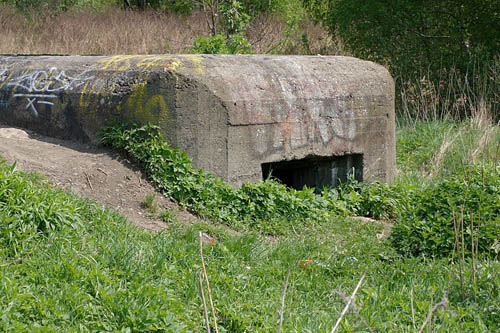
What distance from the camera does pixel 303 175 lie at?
7102 millimetres

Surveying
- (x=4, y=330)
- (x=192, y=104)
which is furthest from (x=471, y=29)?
(x=4, y=330)

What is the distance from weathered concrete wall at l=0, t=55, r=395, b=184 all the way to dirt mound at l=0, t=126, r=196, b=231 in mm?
391

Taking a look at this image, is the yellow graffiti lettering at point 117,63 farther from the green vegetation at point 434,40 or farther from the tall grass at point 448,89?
the green vegetation at point 434,40

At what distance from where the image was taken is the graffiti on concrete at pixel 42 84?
6172 mm

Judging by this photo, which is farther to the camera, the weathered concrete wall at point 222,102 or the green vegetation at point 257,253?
the weathered concrete wall at point 222,102

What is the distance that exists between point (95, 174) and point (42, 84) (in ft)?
4.85

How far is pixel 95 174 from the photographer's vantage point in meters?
5.44

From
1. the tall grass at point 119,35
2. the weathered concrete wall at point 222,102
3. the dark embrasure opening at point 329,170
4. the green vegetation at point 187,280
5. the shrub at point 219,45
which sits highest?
the tall grass at point 119,35

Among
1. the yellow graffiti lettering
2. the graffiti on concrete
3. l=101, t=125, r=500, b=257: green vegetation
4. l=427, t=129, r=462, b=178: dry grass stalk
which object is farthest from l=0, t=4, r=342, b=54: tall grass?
l=101, t=125, r=500, b=257: green vegetation

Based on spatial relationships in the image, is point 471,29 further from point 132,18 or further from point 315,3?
point 132,18

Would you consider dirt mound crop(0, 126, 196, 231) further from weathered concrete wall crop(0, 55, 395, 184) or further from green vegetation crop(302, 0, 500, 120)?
green vegetation crop(302, 0, 500, 120)

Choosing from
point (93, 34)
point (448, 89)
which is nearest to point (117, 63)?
point (448, 89)

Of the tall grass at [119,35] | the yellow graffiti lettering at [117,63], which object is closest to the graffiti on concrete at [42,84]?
the yellow graffiti lettering at [117,63]

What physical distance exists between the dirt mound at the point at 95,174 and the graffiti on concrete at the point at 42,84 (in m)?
0.57
